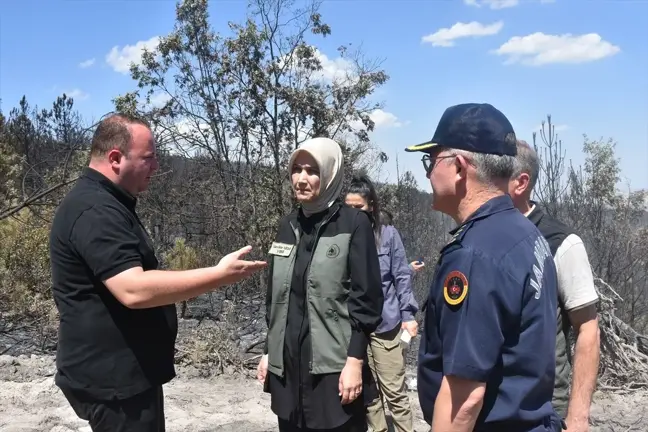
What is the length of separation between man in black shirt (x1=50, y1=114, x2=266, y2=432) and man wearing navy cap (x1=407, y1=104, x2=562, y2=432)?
822 mm

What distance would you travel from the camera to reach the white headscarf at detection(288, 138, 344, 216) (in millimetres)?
2721

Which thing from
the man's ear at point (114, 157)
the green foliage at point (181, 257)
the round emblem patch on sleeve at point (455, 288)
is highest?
the man's ear at point (114, 157)

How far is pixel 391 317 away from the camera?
13.0 ft

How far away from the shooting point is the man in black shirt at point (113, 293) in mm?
2037

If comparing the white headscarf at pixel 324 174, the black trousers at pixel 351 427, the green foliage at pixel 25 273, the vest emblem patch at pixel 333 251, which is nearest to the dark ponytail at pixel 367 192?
the white headscarf at pixel 324 174

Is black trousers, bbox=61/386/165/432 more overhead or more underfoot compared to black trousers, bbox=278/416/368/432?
more overhead

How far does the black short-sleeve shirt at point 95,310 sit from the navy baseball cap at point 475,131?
3.84 feet

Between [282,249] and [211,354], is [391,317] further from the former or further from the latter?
[211,354]

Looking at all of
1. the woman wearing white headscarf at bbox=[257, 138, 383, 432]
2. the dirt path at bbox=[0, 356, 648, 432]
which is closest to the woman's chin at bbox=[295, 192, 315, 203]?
the woman wearing white headscarf at bbox=[257, 138, 383, 432]

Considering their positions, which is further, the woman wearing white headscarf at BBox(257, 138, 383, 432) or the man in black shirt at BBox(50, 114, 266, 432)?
the woman wearing white headscarf at BBox(257, 138, 383, 432)

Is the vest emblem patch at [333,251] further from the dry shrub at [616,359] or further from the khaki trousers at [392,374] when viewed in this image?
the dry shrub at [616,359]

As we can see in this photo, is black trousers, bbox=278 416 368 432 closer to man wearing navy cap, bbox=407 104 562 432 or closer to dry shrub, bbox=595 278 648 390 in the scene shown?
man wearing navy cap, bbox=407 104 562 432

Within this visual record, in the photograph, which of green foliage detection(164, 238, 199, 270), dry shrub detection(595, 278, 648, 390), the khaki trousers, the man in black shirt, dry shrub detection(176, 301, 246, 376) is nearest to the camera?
the man in black shirt

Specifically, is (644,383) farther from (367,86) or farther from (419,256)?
(367,86)
